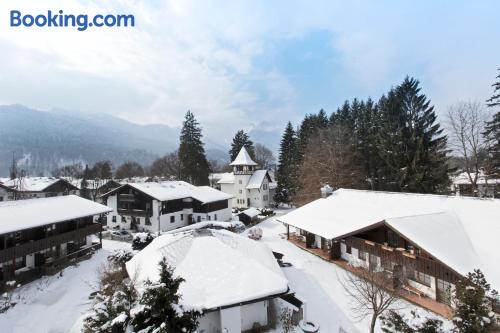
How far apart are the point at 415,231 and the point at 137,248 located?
25919mm

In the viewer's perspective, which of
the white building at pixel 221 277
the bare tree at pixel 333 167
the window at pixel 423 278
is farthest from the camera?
the bare tree at pixel 333 167

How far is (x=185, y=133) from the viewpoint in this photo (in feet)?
233

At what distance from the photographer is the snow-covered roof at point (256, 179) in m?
66.0

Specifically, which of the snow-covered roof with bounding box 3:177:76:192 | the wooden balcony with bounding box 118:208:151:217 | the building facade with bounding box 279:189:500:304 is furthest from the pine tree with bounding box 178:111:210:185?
the building facade with bounding box 279:189:500:304

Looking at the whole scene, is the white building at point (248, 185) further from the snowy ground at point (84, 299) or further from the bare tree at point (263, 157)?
the snowy ground at point (84, 299)

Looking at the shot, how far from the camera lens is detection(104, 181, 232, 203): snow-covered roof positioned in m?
44.2

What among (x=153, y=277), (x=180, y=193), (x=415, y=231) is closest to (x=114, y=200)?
(x=180, y=193)

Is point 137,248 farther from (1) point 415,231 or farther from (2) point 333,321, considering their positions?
(1) point 415,231

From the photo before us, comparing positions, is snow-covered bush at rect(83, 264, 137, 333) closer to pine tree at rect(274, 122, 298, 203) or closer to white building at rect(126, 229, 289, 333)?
white building at rect(126, 229, 289, 333)

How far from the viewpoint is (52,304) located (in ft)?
68.1

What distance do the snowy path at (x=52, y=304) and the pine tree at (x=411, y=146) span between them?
125ft

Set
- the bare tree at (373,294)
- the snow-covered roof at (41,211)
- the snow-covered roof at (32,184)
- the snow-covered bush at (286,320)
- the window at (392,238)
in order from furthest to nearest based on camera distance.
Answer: the snow-covered roof at (32,184), the snow-covered roof at (41,211), the window at (392,238), the snow-covered bush at (286,320), the bare tree at (373,294)

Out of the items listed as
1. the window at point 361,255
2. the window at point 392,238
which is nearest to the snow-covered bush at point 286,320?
the window at point 392,238

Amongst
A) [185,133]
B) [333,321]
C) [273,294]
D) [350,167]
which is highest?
[185,133]
